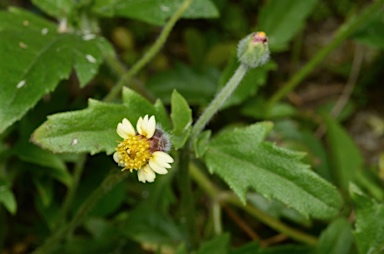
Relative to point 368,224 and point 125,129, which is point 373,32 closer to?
point 368,224

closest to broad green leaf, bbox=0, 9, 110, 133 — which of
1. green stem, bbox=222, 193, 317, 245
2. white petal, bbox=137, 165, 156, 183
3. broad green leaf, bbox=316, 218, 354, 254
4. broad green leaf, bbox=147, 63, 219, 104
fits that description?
white petal, bbox=137, 165, 156, 183

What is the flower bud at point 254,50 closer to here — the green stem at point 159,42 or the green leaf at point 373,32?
the green stem at point 159,42

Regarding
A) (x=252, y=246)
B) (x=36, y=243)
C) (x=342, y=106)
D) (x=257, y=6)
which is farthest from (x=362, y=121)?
(x=36, y=243)

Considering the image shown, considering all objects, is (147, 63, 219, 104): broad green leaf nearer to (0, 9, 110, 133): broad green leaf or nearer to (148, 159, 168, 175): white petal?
(0, 9, 110, 133): broad green leaf

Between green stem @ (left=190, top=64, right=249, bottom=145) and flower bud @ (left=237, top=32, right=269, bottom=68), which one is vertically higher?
flower bud @ (left=237, top=32, right=269, bottom=68)

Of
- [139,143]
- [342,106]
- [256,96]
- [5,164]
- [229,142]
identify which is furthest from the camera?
[342,106]

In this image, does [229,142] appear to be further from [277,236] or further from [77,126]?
[277,236]
